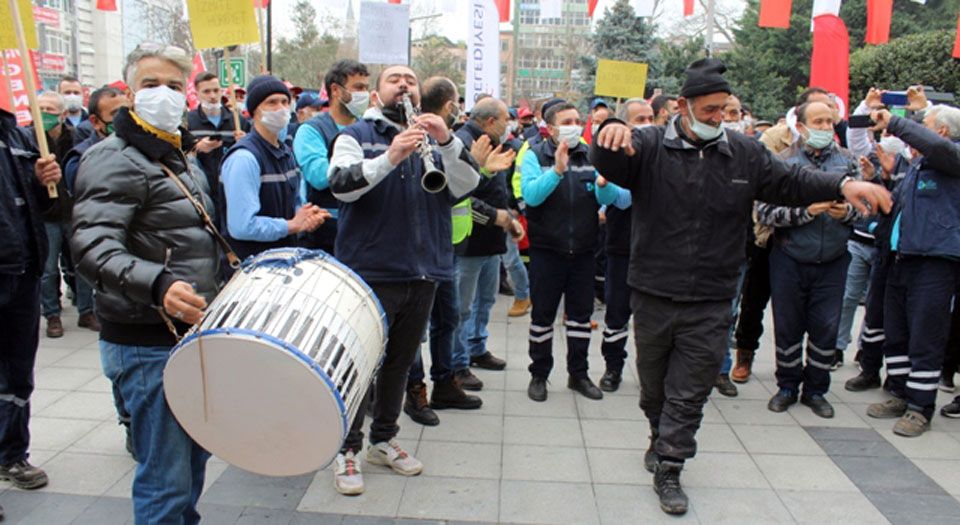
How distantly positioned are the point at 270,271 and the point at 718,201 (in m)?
2.36

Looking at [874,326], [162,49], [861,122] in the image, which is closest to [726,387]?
[874,326]

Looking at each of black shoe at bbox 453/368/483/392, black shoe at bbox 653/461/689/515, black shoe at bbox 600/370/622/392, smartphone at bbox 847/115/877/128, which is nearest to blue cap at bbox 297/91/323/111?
black shoe at bbox 453/368/483/392

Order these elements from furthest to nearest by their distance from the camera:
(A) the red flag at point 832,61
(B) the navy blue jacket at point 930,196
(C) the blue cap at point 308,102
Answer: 1. (C) the blue cap at point 308,102
2. (A) the red flag at point 832,61
3. (B) the navy blue jacket at point 930,196

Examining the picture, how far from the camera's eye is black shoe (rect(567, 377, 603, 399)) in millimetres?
5789

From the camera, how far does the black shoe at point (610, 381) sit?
602cm

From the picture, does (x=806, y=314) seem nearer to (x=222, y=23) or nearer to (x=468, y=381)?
(x=468, y=381)

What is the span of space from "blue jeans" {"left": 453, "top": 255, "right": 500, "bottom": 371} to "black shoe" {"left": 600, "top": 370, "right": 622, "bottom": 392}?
1094 millimetres

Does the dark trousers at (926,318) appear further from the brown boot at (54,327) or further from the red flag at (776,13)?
the red flag at (776,13)

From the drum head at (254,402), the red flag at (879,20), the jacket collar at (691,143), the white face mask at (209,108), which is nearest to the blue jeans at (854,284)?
the jacket collar at (691,143)

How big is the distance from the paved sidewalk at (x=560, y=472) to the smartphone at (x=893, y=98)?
2.73 meters

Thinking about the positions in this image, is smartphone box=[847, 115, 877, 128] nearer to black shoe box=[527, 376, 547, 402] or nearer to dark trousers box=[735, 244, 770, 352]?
dark trousers box=[735, 244, 770, 352]

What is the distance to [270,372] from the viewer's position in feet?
8.30

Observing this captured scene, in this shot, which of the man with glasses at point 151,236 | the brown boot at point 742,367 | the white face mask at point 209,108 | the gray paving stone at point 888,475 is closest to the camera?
the man with glasses at point 151,236

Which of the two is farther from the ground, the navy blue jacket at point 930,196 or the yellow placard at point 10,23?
the yellow placard at point 10,23
